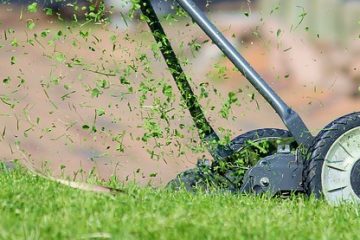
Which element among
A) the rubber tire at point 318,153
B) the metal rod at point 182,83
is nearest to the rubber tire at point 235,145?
the metal rod at point 182,83

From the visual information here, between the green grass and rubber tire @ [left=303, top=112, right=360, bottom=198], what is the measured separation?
315mm

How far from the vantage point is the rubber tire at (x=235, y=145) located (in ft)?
17.0

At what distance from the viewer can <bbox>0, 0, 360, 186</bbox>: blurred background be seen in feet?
16.3

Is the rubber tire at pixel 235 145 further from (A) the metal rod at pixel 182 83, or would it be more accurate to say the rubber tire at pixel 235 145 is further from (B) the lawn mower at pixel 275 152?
(A) the metal rod at pixel 182 83

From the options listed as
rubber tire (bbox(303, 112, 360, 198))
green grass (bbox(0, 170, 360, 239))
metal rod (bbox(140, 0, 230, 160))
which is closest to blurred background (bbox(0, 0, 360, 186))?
metal rod (bbox(140, 0, 230, 160))

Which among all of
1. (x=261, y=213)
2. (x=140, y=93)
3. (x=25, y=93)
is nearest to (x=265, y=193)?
(x=140, y=93)

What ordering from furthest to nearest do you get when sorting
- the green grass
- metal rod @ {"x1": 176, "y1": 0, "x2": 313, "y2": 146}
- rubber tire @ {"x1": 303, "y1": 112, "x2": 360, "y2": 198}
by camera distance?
metal rod @ {"x1": 176, "y1": 0, "x2": 313, "y2": 146} → rubber tire @ {"x1": 303, "y1": 112, "x2": 360, "y2": 198} → the green grass

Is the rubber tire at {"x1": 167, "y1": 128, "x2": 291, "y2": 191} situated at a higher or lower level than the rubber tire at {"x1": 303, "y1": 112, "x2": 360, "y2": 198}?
lower

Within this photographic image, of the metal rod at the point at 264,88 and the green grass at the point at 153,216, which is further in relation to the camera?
the metal rod at the point at 264,88

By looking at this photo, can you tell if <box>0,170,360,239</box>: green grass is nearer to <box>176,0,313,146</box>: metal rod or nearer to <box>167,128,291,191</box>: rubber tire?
<box>176,0,313,146</box>: metal rod

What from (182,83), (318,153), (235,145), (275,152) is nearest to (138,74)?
(182,83)

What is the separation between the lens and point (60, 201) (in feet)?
12.0

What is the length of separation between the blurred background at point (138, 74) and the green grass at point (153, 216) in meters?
0.73

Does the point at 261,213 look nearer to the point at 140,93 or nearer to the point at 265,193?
the point at 265,193
